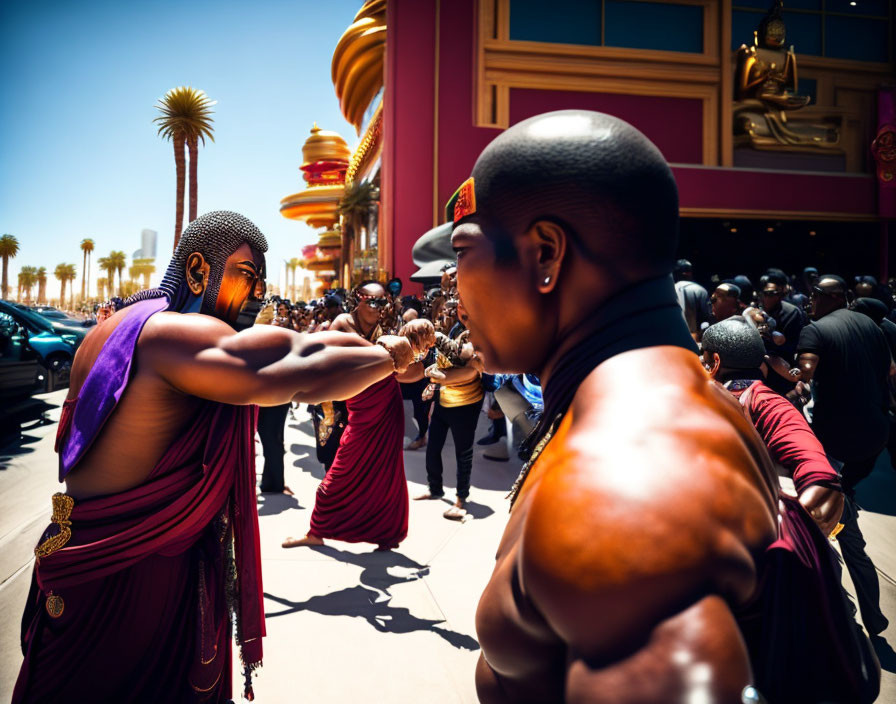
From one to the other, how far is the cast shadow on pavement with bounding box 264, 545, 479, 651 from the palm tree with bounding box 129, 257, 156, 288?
107m

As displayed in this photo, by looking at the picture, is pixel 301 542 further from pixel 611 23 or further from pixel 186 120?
pixel 186 120

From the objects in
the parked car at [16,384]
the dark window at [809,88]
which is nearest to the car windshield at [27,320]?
the parked car at [16,384]

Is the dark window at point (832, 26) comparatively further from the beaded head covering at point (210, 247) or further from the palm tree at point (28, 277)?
the palm tree at point (28, 277)

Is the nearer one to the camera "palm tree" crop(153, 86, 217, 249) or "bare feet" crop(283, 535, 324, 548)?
"bare feet" crop(283, 535, 324, 548)

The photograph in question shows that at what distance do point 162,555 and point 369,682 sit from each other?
1.57 meters

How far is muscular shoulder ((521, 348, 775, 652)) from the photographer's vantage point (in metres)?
0.54

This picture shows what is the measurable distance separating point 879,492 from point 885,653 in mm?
Answer: 3163

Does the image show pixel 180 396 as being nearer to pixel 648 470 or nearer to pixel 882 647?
pixel 648 470

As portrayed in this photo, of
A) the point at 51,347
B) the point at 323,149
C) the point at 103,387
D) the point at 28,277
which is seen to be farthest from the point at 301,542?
the point at 28,277

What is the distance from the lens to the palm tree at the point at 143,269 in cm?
9944

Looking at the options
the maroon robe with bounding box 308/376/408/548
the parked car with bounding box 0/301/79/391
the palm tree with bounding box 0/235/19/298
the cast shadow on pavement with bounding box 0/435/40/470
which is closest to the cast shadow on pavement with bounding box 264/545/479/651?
the maroon robe with bounding box 308/376/408/548

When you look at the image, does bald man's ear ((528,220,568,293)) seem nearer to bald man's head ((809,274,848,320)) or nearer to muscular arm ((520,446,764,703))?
muscular arm ((520,446,764,703))

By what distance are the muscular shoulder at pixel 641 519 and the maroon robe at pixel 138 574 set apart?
5.05 feet

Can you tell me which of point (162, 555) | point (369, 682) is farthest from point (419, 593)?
point (162, 555)
